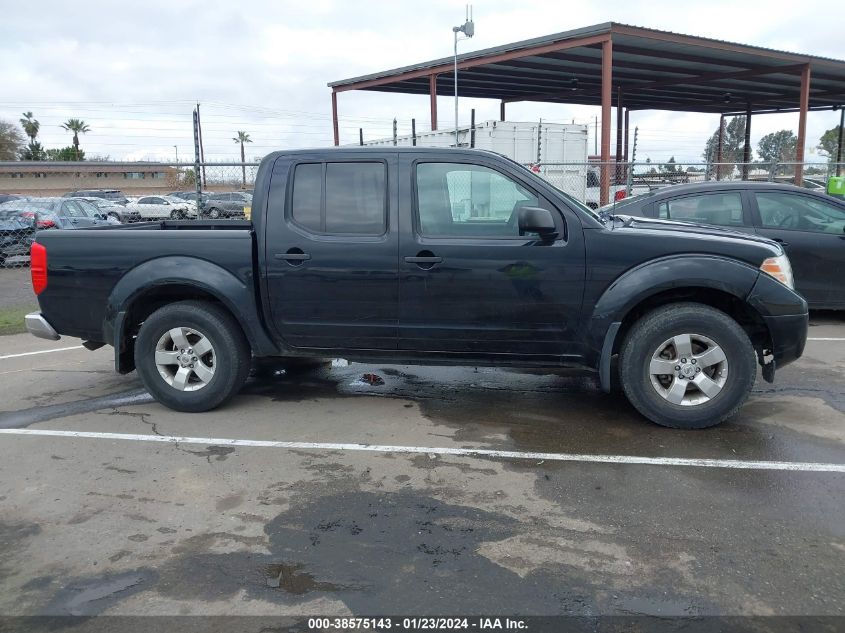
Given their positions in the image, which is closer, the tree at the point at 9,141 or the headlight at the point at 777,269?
the headlight at the point at 777,269

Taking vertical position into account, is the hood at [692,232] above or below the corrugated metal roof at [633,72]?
below

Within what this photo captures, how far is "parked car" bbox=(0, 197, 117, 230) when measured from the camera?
1734 cm

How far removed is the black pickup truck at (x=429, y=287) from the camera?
468 centimetres

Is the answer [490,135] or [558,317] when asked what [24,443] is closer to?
[558,317]

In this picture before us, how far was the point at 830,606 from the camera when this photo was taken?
2779mm

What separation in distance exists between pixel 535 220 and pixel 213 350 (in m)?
2.59

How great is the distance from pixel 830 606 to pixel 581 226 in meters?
2.74

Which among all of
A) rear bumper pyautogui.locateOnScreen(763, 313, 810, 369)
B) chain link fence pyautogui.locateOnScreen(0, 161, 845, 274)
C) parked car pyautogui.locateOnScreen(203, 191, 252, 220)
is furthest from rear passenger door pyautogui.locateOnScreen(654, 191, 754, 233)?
parked car pyautogui.locateOnScreen(203, 191, 252, 220)

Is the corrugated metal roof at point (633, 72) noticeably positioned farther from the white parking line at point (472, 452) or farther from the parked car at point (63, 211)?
the white parking line at point (472, 452)

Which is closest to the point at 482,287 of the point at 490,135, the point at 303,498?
the point at 303,498

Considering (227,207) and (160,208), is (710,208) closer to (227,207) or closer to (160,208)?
(227,207)

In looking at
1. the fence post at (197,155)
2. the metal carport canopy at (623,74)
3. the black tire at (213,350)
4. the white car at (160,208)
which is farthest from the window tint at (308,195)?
the white car at (160,208)

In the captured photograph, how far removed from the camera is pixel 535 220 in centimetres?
458

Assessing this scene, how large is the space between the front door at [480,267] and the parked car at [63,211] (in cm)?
1476
